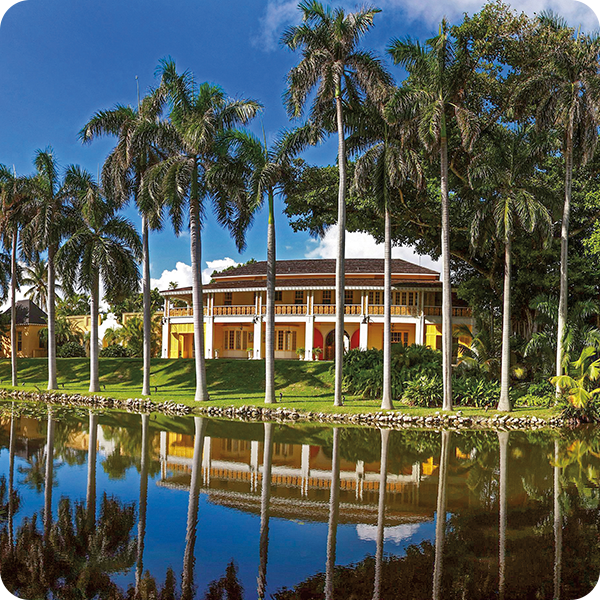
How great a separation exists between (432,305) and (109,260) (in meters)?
21.0

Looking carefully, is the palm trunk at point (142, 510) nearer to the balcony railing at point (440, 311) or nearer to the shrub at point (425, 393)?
the shrub at point (425, 393)

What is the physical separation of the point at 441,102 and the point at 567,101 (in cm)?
507

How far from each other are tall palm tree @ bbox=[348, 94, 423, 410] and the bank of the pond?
2.09 metres

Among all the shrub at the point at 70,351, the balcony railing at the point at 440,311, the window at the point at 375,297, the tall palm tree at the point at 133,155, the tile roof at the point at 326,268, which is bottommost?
the shrub at the point at 70,351

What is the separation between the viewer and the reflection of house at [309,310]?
36594 millimetres

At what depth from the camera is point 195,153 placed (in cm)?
2459

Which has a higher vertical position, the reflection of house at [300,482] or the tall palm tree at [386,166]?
the tall palm tree at [386,166]

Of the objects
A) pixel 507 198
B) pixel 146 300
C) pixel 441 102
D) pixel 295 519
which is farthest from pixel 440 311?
pixel 295 519

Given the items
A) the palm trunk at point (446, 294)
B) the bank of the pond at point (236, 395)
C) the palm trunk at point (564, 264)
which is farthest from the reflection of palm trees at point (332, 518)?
the palm trunk at point (564, 264)

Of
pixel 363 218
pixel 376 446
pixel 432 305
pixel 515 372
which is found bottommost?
pixel 376 446

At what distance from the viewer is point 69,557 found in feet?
22.6

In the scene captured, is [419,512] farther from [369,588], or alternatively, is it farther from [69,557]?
[69,557]

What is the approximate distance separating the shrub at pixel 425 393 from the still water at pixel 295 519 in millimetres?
7667

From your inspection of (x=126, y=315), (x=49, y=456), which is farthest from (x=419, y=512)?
(x=126, y=315)
